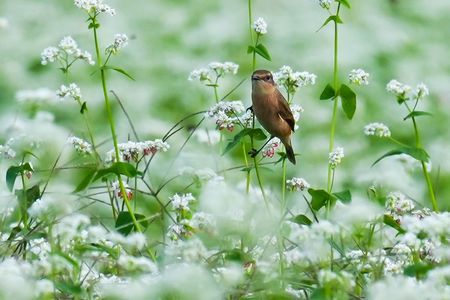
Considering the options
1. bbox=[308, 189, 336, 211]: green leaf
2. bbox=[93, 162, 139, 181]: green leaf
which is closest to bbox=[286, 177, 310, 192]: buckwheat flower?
bbox=[308, 189, 336, 211]: green leaf

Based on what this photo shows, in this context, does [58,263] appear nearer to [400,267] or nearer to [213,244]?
[213,244]

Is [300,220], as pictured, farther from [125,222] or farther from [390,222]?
[125,222]

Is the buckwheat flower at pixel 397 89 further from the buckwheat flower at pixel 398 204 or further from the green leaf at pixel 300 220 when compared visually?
the green leaf at pixel 300 220

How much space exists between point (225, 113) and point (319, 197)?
222 mm

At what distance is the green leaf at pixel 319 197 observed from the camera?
180cm

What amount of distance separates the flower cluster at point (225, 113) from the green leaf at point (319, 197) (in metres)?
0.18

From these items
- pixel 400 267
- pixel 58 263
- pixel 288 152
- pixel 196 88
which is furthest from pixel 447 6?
pixel 58 263

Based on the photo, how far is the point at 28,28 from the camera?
4137mm

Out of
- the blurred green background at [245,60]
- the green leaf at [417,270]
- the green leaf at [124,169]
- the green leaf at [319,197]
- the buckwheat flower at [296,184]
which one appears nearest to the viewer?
the green leaf at [417,270]

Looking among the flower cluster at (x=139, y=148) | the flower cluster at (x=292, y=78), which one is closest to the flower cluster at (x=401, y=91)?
the flower cluster at (x=292, y=78)

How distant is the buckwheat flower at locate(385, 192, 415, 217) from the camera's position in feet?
6.19

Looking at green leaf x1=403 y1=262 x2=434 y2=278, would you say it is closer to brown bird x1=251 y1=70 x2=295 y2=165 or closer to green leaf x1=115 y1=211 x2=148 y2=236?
green leaf x1=115 y1=211 x2=148 y2=236

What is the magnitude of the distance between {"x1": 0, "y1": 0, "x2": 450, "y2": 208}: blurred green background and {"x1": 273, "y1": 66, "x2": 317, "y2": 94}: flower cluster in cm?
98

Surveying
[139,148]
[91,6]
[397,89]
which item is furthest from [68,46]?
[397,89]
